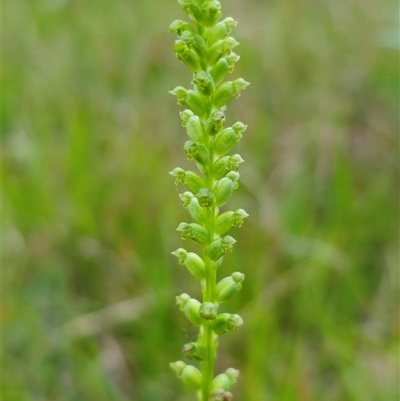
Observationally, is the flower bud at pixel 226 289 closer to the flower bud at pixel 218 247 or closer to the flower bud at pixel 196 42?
the flower bud at pixel 218 247

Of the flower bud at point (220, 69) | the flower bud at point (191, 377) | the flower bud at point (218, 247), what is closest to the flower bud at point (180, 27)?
the flower bud at point (220, 69)

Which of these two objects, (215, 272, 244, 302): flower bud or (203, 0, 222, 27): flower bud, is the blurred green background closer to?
(215, 272, 244, 302): flower bud

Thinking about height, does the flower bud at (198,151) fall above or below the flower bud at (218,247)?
above

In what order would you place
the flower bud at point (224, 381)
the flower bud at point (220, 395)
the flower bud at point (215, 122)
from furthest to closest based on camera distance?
1. the flower bud at point (224, 381)
2. the flower bud at point (220, 395)
3. the flower bud at point (215, 122)

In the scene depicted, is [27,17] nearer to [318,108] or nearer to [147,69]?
[147,69]

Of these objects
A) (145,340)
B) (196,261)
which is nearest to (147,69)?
(145,340)

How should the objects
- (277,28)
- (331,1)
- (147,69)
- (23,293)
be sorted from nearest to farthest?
(23,293) → (147,69) → (277,28) → (331,1)
